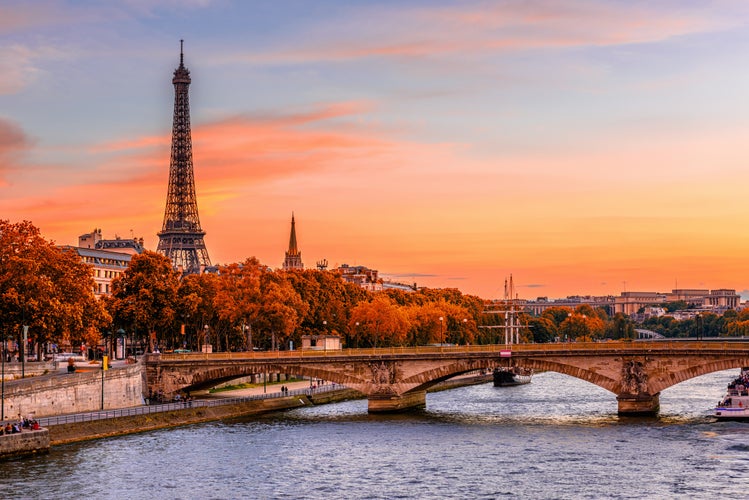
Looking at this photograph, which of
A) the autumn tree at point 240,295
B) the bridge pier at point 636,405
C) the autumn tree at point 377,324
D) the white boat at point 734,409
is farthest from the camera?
the autumn tree at point 377,324

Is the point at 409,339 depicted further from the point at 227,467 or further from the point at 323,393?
the point at 227,467

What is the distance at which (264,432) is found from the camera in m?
91.8

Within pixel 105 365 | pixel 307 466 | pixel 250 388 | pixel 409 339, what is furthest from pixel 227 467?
pixel 409 339

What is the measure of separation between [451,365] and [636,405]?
17.6 m

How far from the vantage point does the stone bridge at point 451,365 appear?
9988 centimetres

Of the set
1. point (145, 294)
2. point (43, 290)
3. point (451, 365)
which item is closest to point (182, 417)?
point (43, 290)

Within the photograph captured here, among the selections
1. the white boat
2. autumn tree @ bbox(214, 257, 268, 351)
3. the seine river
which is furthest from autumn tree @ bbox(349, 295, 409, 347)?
the white boat

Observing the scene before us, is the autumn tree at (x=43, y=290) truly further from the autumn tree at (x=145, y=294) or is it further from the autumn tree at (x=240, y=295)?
the autumn tree at (x=240, y=295)

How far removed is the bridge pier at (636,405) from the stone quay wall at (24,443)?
50999mm

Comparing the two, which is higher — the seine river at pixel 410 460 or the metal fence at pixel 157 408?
the metal fence at pixel 157 408

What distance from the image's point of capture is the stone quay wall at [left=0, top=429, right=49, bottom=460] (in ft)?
241

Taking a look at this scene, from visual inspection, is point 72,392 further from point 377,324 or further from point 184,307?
point 377,324

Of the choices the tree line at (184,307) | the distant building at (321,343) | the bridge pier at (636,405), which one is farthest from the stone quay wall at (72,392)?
the bridge pier at (636,405)

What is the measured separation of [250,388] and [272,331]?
1043 centimetres
